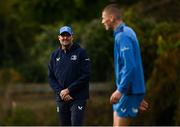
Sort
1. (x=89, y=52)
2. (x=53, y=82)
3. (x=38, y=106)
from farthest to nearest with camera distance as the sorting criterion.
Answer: (x=38, y=106)
(x=89, y=52)
(x=53, y=82)

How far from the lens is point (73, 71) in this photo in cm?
1088

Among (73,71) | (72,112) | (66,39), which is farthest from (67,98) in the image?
(66,39)

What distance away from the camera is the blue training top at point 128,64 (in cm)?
855

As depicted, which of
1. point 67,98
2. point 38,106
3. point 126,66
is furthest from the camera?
point 38,106

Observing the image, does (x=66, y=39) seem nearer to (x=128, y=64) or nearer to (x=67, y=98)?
(x=67, y=98)

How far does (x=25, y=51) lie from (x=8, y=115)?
6997 mm

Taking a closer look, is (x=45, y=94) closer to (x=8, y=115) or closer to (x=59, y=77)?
(x=8, y=115)

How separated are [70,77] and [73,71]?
9cm

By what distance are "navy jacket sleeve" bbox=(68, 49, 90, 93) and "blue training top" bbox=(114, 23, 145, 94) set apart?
2.10m

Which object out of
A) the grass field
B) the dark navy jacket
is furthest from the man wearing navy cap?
the grass field

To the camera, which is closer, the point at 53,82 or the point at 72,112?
the point at 72,112

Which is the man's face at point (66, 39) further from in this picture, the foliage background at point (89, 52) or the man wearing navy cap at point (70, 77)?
the foliage background at point (89, 52)

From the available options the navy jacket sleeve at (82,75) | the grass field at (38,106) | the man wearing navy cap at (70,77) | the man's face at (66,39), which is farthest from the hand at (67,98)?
the grass field at (38,106)

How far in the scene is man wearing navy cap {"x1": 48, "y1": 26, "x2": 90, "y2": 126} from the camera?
10820mm
